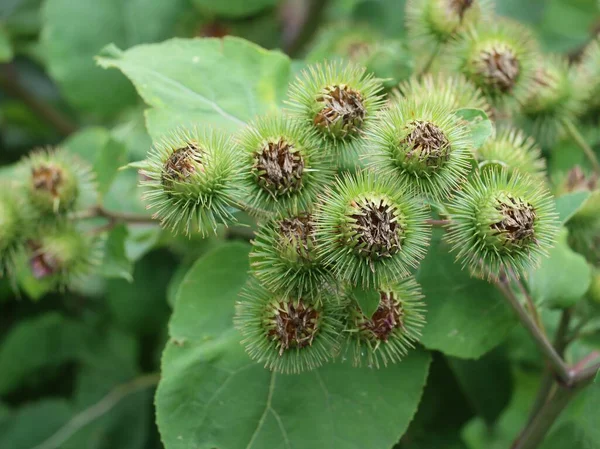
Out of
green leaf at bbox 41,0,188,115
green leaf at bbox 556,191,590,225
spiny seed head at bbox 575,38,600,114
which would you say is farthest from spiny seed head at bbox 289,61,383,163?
green leaf at bbox 41,0,188,115

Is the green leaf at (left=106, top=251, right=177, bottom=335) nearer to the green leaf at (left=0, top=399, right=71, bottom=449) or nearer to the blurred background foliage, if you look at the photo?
the blurred background foliage

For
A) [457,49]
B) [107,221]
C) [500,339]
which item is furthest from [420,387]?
[107,221]

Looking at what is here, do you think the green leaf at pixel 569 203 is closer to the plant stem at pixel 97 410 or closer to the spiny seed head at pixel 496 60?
the spiny seed head at pixel 496 60

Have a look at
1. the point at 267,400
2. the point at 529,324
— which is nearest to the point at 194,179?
the point at 267,400

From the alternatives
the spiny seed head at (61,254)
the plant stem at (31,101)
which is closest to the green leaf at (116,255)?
the spiny seed head at (61,254)

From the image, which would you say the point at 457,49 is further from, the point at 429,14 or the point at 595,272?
the point at 595,272

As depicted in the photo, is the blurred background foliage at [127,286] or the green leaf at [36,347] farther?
the green leaf at [36,347]
